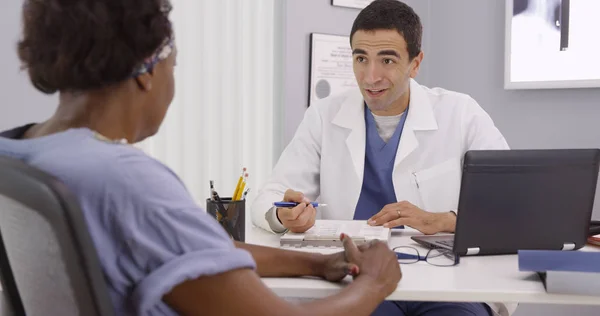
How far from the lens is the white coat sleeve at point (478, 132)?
208 cm

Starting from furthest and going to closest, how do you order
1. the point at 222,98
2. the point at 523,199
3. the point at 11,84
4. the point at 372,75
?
1. the point at 222,98
2. the point at 11,84
3. the point at 372,75
4. the point at 523,199

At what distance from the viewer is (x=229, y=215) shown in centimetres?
151

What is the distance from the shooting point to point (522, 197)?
137 centimetres

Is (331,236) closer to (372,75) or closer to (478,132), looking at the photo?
(372,75)

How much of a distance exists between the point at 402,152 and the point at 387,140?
0.09 m

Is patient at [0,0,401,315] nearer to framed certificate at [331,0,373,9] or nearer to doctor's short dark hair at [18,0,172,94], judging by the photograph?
doctor's short dark hair at [18,0,172,94]

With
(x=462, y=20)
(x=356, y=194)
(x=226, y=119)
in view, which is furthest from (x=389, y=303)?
(x=462, y=20)

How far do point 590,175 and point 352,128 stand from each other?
2.95 feet

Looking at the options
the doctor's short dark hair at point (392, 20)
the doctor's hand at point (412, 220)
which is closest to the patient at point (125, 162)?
the doctor's hand at point (412, 220)

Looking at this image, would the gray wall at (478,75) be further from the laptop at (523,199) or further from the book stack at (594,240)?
the laptop at (523,199)

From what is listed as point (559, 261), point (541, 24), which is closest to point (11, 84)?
point (559, 261)

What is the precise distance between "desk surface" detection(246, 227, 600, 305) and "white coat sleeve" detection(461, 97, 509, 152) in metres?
0.79

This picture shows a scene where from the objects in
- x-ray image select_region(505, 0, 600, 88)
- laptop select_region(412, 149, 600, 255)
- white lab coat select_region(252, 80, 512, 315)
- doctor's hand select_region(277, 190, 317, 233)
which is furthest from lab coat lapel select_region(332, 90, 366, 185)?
x-ray image select_region(505, 0, 600, 88)

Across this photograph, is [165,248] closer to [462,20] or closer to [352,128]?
[352,128]
